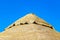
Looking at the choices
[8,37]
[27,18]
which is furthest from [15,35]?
[27,18]

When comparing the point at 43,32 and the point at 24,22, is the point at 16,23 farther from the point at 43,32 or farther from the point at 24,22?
the point at 43,32

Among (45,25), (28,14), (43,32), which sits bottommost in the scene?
(43,32)

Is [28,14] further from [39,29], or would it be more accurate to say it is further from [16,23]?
[39,29]

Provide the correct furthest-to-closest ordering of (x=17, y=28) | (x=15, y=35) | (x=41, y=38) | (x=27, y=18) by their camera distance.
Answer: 1. (x=27, y=18)
2. (x=17, y=28)
3. (x=15, y=35)
4. (x=41, y=38)

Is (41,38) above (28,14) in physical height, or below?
below

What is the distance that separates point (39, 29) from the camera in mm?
23438

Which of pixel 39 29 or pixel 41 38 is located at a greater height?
pixel 39 29

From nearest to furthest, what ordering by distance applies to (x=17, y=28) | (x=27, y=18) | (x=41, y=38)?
(x=41, y=38)
(x=17, y=28)
(x=27, y=18)

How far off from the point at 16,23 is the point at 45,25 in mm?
3575

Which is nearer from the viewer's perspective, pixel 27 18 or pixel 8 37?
pixel 8 37

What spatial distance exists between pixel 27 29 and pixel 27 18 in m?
2.88

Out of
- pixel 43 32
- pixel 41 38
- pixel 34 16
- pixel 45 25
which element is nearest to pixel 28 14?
pixel 34 16

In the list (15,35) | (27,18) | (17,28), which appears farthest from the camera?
(27,18)

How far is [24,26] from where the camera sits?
24391mm
